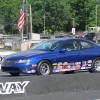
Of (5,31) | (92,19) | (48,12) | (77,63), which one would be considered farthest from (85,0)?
(77,63)

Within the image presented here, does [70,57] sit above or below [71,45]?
below

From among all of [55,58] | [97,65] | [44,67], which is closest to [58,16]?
[97,65]

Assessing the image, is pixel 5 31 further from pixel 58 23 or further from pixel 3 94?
pixel 3 94

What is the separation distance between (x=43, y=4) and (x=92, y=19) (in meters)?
20.7

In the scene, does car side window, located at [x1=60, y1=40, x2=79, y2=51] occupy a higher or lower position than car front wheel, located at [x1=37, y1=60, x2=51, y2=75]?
higher

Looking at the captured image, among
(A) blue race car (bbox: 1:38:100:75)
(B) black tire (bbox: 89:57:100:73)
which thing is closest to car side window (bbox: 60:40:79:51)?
(A) blue race car (bbox: 1:38:100:75)

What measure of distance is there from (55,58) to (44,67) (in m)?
0.54

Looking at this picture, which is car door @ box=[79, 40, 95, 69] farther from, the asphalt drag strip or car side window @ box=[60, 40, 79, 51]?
the asphalt drag strip

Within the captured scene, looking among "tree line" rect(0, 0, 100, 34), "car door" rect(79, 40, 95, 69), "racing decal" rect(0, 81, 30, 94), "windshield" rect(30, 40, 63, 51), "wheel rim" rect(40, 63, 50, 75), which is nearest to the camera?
"racing decal" rect(0, 81, 30, 94)

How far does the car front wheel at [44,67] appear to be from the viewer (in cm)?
854

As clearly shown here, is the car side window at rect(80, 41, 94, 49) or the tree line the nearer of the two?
the car side window at rect(80, 41, 94, 49)

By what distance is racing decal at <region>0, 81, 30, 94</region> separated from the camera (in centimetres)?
590

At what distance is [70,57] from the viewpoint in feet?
30.7

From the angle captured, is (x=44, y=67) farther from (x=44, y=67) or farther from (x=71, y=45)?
(x=71, y=45)
